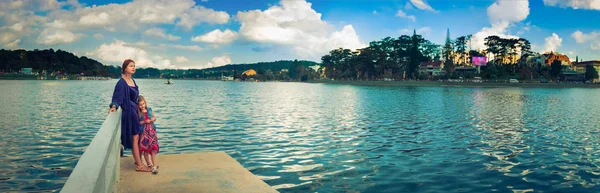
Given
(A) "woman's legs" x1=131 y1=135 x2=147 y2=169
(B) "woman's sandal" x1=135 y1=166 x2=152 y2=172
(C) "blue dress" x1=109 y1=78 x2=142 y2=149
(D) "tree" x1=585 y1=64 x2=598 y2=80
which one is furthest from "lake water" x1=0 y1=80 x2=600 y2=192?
(D) "tree" x1=585 y1=64 x2=598 y2=80

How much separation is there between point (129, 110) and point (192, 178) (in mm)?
1882

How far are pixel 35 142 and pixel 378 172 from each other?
1381cm

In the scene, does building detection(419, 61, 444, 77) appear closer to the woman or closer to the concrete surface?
the concrete surface

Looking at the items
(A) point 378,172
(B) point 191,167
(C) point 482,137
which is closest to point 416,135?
(C) point 482,137

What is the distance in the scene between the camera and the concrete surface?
24.3 ft

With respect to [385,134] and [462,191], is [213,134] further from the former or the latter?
[462,191]

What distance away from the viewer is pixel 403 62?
188000 millimetres

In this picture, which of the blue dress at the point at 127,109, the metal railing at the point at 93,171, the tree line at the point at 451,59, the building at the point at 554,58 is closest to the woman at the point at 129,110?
the blue dress at the point at 127,109

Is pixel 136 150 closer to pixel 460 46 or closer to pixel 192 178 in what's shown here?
pixel 192 178

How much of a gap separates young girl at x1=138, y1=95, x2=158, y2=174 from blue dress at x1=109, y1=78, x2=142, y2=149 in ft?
0.39

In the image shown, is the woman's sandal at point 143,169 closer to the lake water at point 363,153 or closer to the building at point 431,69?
the lake water at point 363,153

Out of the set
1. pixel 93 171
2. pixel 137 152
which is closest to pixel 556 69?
pixel 137 152

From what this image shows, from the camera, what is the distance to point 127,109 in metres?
8.31

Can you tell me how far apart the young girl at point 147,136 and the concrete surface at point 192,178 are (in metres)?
0.27
